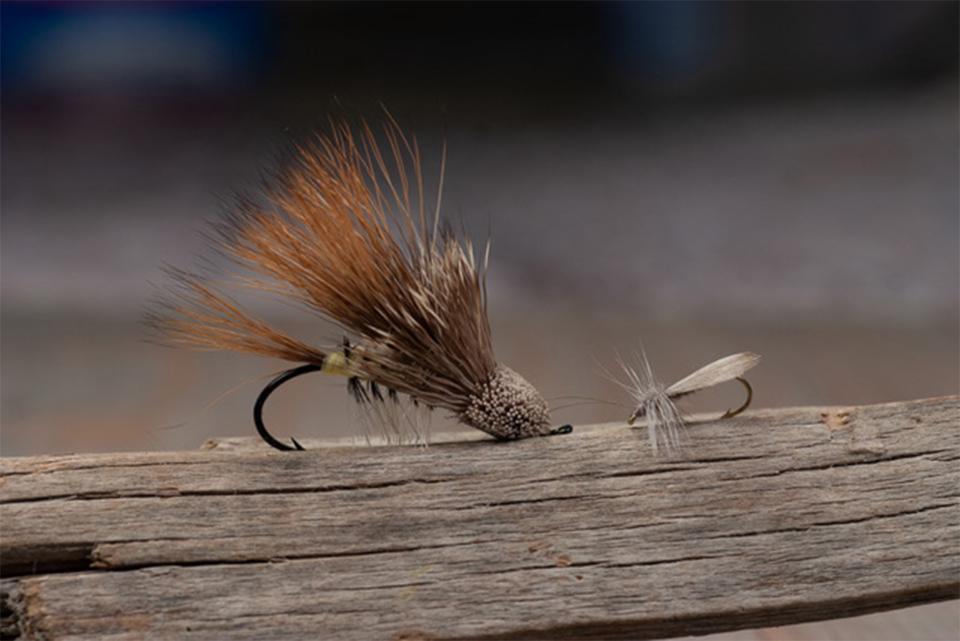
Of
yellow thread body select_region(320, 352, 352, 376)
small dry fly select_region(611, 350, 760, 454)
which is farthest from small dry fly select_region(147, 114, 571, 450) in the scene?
small dry fly select_region(611, 350, 760, 454)

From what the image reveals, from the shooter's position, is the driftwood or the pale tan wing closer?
the driftwood

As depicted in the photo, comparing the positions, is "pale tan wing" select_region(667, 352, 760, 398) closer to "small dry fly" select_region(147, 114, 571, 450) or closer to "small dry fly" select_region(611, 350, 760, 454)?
"small dry fly" select_region(611, 350, 760, 454)

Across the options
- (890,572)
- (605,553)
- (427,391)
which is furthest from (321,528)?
(890,572)

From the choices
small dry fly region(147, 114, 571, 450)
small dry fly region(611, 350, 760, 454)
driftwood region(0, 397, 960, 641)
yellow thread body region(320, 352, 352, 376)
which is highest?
small dry fly region(147, 114, 571, 450)

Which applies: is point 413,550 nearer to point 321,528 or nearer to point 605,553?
point 321,528

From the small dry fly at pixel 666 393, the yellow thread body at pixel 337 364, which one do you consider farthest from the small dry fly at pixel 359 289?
the small dry fly at pixel 666 393

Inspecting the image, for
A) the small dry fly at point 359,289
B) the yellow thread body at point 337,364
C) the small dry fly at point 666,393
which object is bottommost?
the small dry fly at point 666,393

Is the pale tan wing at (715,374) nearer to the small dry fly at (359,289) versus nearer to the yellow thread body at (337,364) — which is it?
the small dry fly at (359,289)

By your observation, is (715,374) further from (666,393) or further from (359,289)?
(359,289)
